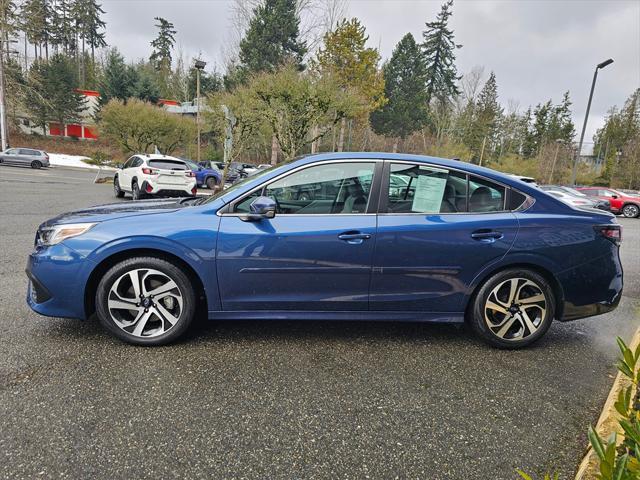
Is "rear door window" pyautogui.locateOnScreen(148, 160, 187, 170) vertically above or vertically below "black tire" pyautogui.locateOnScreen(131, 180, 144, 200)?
above


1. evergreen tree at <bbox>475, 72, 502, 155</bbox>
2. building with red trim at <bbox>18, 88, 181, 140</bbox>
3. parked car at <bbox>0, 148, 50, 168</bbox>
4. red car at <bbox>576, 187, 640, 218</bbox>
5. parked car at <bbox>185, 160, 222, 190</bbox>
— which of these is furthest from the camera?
evergreen tree at <bbox>475, 72, 502, 155</bbox>

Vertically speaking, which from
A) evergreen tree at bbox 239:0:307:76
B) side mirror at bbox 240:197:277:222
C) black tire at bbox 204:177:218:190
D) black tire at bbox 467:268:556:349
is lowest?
black tire at bbox 204:177:218:190

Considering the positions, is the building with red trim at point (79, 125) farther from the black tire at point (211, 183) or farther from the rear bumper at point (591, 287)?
the rear bumper at point (591, 287)

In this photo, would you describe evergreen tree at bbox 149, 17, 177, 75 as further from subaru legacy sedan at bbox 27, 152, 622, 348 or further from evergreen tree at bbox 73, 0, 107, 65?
subaru legacy sedan at bbox 27, 152, 622, 348

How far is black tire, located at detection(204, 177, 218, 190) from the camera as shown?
2304 cm

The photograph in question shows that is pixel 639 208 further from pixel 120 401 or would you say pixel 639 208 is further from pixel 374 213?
pixel 120 401

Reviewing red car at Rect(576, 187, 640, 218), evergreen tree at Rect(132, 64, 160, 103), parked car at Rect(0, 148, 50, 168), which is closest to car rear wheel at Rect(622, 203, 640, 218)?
red car at Rect(576, 187, 640, 218)

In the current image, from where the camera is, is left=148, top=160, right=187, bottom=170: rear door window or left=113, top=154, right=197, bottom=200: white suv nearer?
left=113, top=154, right=197, bottom=200: white suv

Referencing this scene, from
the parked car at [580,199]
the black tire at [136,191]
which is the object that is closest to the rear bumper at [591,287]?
the black tire at [136,191]

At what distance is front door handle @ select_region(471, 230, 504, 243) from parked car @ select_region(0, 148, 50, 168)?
33.8m

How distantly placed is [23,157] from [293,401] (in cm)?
3392

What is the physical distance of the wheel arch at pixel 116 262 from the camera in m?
2.90

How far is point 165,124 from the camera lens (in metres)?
27.5

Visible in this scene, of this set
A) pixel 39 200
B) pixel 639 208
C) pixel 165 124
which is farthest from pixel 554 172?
pixel 39 200
